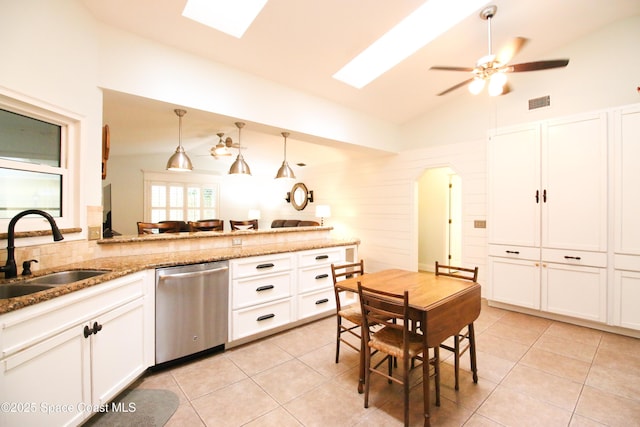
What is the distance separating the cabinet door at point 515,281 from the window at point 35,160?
4.86 m

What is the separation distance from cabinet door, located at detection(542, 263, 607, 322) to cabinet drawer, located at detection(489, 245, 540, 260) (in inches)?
7.4

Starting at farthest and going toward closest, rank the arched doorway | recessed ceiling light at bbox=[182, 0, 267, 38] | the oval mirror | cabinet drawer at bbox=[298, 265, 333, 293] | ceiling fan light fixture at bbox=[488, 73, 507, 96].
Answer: the oval mirror, the arched doorway, cabinet drawer at bbox=[298, 265, 333, 293], ceiling fan light fixture at bbox=[488, 73, 507, 96], recessed ceiling light at bbox=[182, 0, 267, 38]

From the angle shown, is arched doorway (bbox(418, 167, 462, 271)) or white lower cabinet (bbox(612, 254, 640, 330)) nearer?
Result: white lower cabinet (bbox(612, 254, 640, 330))

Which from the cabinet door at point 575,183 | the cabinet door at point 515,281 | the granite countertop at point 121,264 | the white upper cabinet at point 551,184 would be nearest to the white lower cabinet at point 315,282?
the granite countertop at point 121,264

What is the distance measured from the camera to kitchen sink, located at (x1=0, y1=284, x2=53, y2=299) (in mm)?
1671

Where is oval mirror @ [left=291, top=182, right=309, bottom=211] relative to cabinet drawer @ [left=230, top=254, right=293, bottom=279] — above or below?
above

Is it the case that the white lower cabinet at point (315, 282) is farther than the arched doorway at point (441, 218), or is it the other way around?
the arched doorway at point (441, 218)

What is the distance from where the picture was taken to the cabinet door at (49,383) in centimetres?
129

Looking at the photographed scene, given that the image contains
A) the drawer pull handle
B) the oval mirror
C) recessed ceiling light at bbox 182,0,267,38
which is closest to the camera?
recessed ceiling light at bbox 182,0,267,38

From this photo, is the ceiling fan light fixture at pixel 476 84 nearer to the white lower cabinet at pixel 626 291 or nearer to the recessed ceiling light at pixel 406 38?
the recessed ceiling light at pixel 406 38

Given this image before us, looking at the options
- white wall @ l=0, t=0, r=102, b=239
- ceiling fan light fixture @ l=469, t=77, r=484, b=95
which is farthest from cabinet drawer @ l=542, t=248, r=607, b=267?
white wall @ l=0, t=0, r=102, b=239

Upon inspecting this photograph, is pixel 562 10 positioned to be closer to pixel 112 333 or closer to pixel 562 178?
pixel 562 178

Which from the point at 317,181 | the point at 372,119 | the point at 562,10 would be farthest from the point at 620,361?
the point at 317,181

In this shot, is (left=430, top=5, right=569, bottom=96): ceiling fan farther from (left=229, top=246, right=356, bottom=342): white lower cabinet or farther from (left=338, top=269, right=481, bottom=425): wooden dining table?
(left=229, top=246, right=356, bottom=342): white lower cabinet
